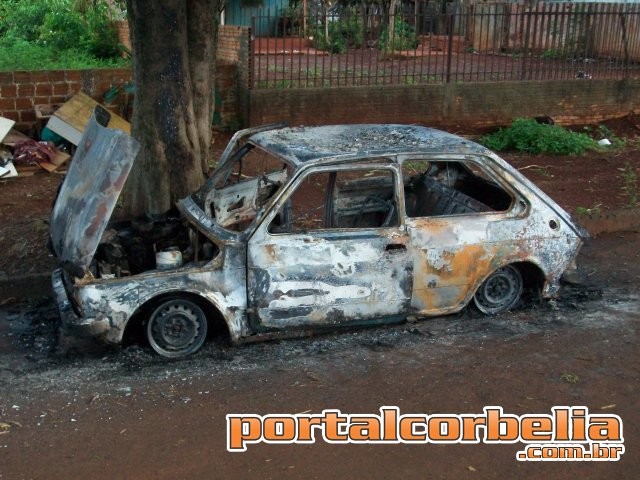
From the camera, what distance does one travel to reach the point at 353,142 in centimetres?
621

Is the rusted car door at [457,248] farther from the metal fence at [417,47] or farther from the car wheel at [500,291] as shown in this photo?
the metal fence at [417,47]

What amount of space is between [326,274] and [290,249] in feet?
1.07

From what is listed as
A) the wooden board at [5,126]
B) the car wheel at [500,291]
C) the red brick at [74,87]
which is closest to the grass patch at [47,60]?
the red brick at [74,87]

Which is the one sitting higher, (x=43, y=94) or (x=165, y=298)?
(x=43, y=94)

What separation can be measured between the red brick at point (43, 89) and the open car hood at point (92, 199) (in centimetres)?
594

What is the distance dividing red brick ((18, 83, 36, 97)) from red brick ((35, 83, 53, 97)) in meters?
0.07

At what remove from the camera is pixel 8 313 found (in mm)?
6902

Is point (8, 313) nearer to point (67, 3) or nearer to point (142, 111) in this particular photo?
point (142, 111)

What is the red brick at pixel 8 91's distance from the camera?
11180 millimetres

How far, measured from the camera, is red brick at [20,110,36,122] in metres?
11.3

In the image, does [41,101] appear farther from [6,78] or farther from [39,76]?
[6,78]

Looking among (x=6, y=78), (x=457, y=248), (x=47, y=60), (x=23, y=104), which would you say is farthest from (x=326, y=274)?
(x=47, y=60)

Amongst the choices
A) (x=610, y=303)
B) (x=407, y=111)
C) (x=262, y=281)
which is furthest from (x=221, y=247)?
(x=407, y=111)

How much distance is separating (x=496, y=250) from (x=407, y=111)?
24.5ft
